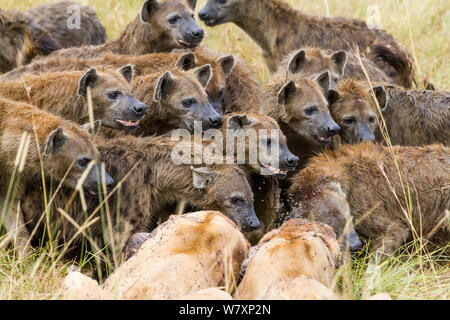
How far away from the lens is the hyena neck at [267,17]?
864 cm

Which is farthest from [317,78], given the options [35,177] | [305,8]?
[305,8]

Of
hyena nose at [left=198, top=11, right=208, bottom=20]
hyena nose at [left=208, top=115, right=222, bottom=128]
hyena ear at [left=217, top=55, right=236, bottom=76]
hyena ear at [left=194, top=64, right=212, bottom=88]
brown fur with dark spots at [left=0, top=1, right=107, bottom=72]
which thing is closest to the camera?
hyena nose at [left=208, top=115, right=222, bottom=128]

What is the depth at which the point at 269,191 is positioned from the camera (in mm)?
5777

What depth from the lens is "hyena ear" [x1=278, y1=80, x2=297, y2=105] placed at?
252 inches

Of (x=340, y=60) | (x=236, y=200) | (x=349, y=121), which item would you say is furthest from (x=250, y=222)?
(x=340, y=60)

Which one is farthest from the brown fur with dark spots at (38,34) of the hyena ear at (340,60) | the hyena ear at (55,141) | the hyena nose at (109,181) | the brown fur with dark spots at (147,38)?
the hyena nose at (109,181)

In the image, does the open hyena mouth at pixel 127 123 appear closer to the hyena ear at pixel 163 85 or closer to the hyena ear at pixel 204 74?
the hyena ear at pixel 163 85

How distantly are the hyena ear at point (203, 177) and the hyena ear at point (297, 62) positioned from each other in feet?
7.05

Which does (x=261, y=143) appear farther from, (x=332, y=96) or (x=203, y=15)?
(x=203, y=15)

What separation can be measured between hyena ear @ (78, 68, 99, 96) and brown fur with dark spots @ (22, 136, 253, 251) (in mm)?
648

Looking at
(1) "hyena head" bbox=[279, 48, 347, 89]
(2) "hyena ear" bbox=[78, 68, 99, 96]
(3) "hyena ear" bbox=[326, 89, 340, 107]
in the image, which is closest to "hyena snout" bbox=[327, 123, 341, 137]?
(3) "hyena ear" bbox=[326, 89, 340, 107]

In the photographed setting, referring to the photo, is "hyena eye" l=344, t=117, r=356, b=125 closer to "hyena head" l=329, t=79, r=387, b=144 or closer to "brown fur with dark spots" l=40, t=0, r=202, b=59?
"hyena head" l=329, t=79, r=387, b=144

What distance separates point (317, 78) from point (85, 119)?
6.47 ft

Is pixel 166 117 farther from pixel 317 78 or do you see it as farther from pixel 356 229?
pixel 356 229
